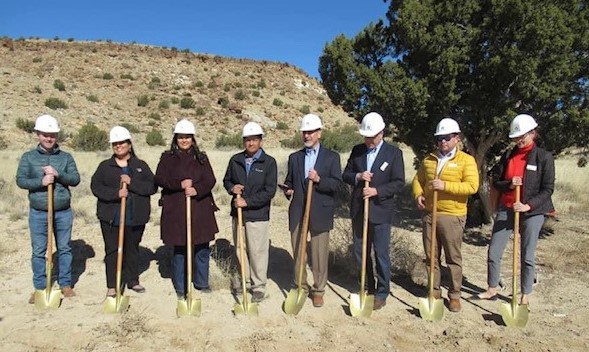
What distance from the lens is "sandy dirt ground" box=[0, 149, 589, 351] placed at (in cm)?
449

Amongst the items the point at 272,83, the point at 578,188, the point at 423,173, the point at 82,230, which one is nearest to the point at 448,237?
the point at 423,173

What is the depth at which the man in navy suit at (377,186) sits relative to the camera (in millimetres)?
4945

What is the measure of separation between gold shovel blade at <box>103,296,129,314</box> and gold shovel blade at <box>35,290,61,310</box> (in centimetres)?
54

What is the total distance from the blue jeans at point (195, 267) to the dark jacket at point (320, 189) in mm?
1175

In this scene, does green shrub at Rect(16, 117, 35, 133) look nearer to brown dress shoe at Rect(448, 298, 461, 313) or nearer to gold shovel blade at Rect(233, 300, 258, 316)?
gold shovel blade at Rect(233, 300, 258, 316)

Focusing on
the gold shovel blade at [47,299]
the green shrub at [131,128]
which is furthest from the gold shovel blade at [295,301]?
the green shrub at [131,128]

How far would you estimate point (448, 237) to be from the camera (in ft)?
16.3

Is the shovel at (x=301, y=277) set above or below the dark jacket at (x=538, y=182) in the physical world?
below

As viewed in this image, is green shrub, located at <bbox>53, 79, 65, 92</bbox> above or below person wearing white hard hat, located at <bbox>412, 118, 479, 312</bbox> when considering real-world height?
above

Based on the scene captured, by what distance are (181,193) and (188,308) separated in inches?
48.1

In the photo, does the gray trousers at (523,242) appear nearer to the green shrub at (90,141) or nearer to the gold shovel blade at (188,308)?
the gold shovel blade at (188,308)

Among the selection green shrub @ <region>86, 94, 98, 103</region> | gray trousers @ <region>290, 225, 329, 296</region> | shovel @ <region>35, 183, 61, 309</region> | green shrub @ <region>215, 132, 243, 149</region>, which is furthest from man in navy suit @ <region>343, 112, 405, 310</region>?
green shrub @ <region>86, 94, 98, 103</region>

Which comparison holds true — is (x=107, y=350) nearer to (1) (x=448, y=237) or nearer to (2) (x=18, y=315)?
(2) (x=18, y=315)

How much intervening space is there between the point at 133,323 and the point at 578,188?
1308 centimetres
